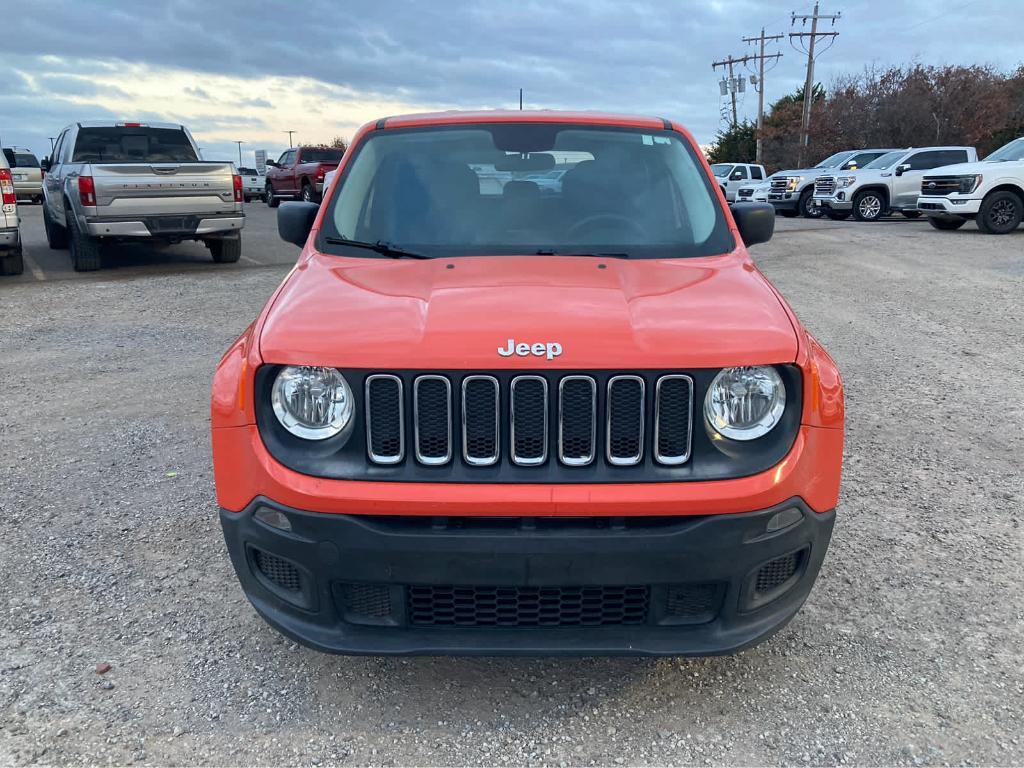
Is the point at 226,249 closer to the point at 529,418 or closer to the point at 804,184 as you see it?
the point at 529,418

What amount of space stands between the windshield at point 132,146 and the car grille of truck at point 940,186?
552 inches

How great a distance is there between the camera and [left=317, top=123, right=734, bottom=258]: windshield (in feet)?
11.4

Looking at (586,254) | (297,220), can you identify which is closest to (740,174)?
(297,220)

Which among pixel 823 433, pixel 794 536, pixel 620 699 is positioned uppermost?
pixel 823 433

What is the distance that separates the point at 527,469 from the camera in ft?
8.03

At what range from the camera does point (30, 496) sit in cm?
446

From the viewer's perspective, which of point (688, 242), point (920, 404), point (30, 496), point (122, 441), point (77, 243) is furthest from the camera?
point (77, 243)

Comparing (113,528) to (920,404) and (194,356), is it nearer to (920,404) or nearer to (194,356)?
(194,356)

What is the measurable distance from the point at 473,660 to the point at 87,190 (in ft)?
33.9

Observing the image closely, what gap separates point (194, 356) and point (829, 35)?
5001cm

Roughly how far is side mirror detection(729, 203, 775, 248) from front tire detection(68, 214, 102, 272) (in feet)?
35.3

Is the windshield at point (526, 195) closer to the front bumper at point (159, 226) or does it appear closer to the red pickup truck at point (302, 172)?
the front bumper at point (159, 226)

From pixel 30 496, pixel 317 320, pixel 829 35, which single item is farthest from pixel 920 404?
pixel 829 35

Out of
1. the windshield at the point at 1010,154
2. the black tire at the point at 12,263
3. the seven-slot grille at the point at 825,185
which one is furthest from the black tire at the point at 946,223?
the black tire at the point at 12,263
